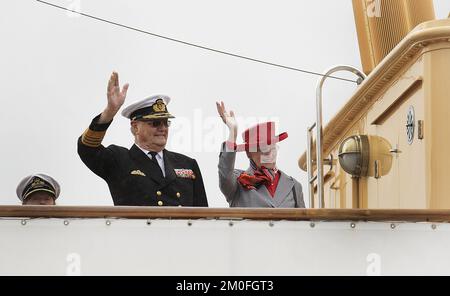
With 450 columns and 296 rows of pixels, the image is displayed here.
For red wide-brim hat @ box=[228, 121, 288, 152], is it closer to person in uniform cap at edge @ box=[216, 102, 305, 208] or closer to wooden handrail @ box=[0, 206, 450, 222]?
person in uniform cap at edge @ box=[216, 102, 305, 208]

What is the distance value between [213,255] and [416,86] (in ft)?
3.89

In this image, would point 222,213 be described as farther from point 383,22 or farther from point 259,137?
point 383,22

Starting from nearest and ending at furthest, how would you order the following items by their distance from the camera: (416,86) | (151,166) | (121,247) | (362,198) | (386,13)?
(121,247) < (416,86) < (151,166) < (362,198) < (386,13)

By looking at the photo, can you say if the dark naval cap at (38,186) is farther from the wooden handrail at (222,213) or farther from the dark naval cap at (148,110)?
the wooden handrail at (222,213)

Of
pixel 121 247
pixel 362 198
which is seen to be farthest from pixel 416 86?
pixel 121 247

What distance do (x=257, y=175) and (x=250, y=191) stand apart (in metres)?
0.10

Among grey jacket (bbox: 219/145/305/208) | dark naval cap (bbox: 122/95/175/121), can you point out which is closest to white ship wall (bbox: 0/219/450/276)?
grey jacket (bbox: 219/145/305/208)

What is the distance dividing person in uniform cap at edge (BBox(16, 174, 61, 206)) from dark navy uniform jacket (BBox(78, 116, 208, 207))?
292 millimetres

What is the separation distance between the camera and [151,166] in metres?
4.35

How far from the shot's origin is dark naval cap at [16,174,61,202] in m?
4.45

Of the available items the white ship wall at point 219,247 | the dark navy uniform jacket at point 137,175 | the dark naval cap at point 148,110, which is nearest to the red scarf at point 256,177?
the dark navy uniform jacket at point 137,175

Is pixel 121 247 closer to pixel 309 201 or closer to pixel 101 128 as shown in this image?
pixel 101 128

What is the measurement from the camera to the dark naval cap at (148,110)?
4.41 meters

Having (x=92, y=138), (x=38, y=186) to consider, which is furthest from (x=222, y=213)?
(x=38, y=186)
